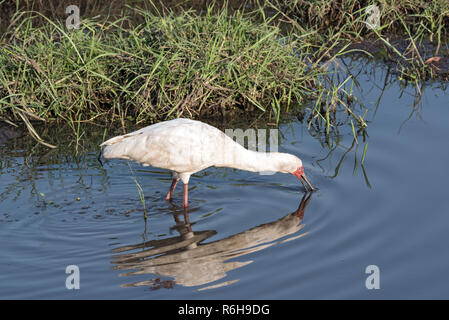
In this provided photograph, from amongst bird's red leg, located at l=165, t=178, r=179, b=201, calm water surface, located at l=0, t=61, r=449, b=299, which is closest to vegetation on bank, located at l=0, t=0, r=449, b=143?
calm water surface, located at l=0, t=61, r=449, b=299

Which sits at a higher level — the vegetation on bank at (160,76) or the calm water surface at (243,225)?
the vegetation on bank at (160,76)

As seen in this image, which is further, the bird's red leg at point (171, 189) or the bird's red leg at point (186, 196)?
the bird's red leg at point (171, 189)

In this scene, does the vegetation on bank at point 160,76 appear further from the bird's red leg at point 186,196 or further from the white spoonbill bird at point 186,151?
the bird's red leg at point 186,196

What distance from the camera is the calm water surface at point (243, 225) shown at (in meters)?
5.52

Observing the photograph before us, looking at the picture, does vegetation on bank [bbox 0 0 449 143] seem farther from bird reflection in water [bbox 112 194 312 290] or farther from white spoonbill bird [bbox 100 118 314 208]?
bird reflection in water [bbox 112 194 312 290]

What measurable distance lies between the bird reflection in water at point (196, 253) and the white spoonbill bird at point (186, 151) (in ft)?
1.83

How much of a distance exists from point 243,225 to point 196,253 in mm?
601

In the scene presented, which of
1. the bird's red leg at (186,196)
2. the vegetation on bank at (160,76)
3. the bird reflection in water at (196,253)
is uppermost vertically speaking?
the vegetation on bank at (160,76)

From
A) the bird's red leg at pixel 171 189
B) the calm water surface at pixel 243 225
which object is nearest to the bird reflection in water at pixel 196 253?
the calm water surface at pixel 243 225

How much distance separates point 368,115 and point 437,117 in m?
0.79

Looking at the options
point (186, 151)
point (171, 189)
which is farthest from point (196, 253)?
point (171, 189)

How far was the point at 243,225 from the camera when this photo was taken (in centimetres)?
653

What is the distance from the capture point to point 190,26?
9.02 metres
